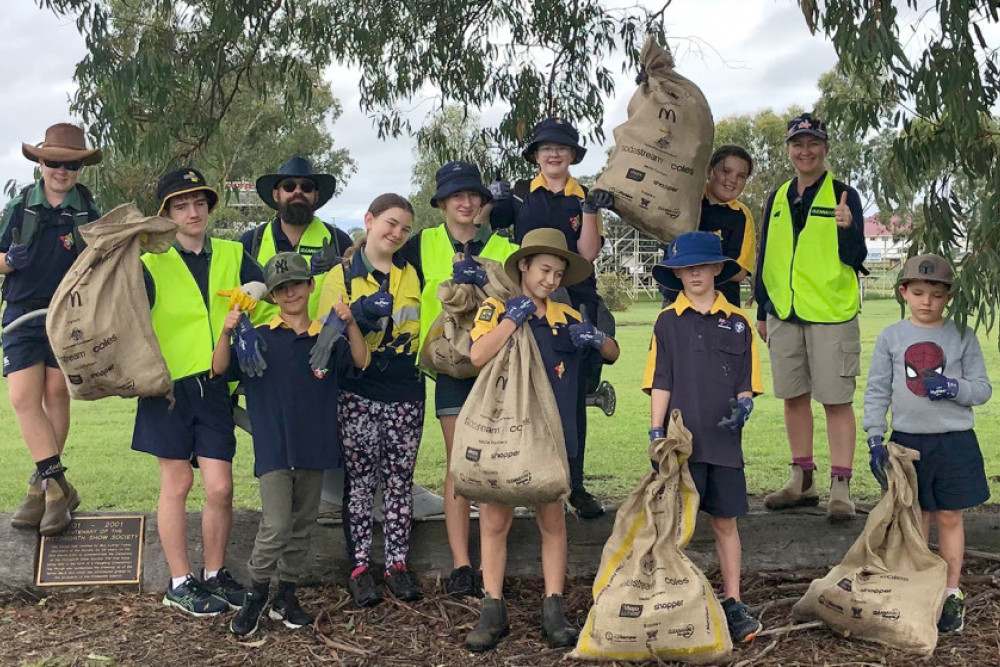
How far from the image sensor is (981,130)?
4781mm

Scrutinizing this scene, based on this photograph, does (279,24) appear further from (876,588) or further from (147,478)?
(876,588)

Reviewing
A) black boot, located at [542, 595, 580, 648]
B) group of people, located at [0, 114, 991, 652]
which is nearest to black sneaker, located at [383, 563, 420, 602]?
group of people, located at [0, 114, 991, 652]

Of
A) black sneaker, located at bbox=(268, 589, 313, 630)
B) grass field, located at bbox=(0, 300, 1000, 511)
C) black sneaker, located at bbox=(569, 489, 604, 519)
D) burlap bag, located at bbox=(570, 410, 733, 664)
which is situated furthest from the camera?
grass field, located at bbox=(0, 300, 1000, 511)

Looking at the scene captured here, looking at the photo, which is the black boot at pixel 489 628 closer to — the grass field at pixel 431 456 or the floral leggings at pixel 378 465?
the floral leggings at pixel 378 465

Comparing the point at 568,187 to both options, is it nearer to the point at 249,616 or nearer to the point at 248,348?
the point at 248,348

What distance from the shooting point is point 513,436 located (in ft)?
14.4

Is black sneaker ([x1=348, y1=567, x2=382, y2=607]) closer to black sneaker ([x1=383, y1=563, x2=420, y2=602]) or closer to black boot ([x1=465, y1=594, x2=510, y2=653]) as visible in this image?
black sneaker ([x1=383, y1=563, x2=420, y2=602])

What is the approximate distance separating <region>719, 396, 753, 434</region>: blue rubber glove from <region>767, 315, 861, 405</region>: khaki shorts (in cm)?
122

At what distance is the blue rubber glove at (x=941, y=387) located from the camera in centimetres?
460

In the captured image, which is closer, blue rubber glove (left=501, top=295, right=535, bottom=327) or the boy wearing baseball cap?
blue rubber glove (left=501, top=295, right=535, bottom=327)

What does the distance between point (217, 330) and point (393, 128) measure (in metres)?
3.36

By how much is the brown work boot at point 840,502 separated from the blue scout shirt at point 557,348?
179 centimetres

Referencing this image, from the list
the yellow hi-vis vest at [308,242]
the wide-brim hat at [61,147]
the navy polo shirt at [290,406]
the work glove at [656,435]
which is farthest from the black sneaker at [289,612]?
the wide-brim hat at [61,147]

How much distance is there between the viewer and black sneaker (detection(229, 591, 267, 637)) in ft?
15.5
